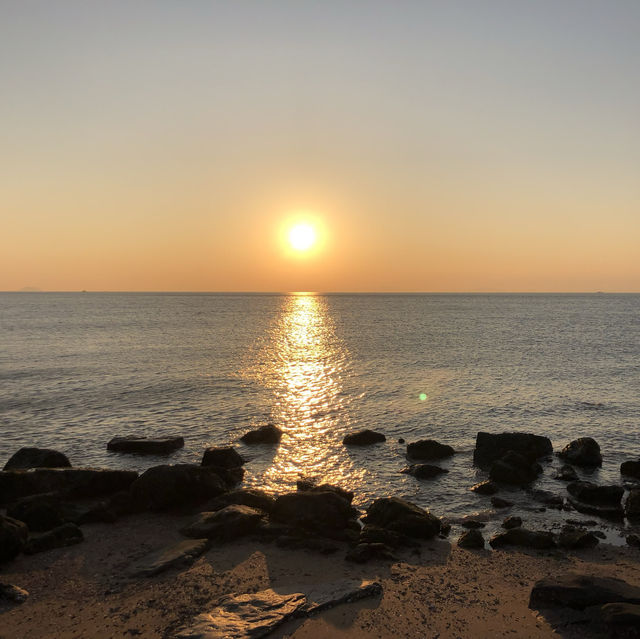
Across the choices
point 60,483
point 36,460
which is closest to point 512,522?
point 60,483

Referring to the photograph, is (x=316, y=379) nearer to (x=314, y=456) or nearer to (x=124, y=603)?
(x=314, y=456)

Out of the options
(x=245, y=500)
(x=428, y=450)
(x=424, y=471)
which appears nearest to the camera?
(x=245, y=500)

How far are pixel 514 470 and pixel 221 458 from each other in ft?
55.1

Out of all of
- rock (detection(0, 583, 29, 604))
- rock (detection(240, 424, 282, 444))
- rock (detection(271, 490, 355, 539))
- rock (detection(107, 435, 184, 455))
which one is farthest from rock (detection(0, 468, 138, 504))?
rock (detection(240, 424, 282, 444))

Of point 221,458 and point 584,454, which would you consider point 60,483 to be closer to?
point 221,458

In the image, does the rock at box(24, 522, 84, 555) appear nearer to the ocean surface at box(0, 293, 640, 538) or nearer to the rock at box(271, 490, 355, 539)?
the rock at box(271, 490, 355, 539)

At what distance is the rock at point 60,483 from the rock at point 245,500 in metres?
5.23

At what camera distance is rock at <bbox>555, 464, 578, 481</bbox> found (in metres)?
28.9

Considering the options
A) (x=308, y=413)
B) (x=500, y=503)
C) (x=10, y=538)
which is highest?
(x=10, y=538)

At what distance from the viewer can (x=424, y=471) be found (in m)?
29.5

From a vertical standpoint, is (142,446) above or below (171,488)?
below

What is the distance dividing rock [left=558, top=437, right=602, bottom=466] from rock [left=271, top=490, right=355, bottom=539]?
16.5 metres

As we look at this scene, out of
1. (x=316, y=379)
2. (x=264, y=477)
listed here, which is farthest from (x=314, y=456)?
(x=316, y=379)

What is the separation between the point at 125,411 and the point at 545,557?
116ft
